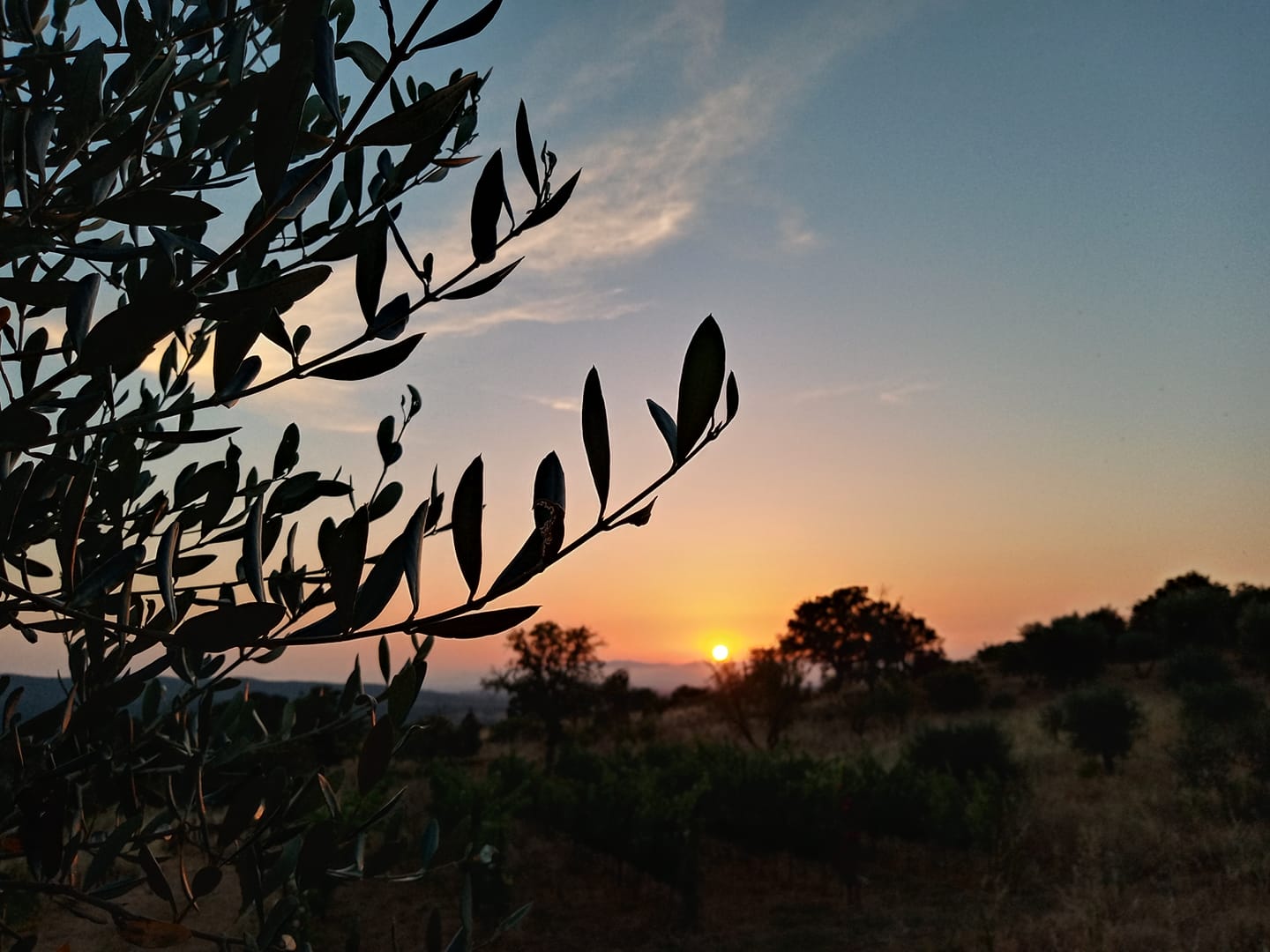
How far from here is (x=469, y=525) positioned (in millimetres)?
810

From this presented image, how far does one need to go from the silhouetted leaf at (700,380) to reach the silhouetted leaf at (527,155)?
38 cm

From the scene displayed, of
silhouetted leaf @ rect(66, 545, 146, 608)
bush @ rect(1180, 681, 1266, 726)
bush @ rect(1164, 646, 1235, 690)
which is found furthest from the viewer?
bush @ rect(1164, 646, 1235, 690)

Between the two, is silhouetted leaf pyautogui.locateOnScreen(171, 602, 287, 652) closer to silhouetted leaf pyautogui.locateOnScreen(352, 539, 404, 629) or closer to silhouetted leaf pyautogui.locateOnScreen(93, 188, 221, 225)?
silhouetted leaf pyautogui.locateOnScreen(352, 539, 404, 629)

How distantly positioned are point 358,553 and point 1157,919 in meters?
8.22

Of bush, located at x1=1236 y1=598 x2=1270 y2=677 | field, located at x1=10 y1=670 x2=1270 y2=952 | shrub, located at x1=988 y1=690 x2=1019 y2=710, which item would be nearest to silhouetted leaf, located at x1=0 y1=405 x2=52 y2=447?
field, located at x1=10 y1=670 x2=1270 y2=952

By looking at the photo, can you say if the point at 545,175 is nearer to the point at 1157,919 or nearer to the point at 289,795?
the point at 289,795

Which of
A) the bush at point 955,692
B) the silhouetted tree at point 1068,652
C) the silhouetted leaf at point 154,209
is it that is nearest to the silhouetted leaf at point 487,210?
the silhouetted leaf at point 154,209

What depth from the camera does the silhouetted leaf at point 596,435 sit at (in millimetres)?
818

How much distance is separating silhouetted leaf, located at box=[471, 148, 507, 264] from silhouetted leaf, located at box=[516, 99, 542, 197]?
0.03 m

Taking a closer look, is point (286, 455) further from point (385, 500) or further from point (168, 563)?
point (168, 563)

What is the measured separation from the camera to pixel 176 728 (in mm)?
1992

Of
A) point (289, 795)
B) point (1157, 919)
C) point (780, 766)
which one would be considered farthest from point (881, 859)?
point (289, 795)

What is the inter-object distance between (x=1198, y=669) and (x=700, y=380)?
24778 millimetres

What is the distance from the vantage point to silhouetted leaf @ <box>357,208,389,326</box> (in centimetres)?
109
